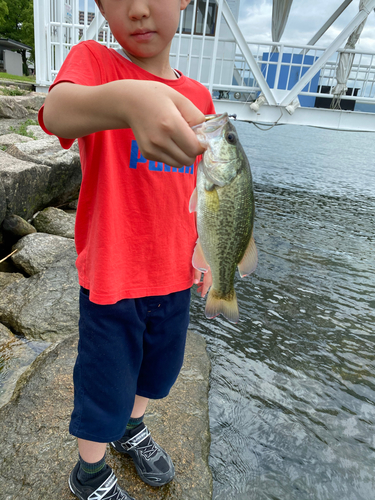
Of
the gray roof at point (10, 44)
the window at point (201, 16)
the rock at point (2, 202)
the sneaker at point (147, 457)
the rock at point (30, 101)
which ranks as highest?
the gray roof at point (10, 44)

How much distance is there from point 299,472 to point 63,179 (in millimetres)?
4717

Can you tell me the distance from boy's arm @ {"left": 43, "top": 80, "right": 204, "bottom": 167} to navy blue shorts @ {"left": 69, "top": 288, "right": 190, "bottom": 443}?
2.45ft

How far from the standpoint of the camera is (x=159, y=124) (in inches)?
35.9

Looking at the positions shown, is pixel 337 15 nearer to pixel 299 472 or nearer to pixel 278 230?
pixel 278 230

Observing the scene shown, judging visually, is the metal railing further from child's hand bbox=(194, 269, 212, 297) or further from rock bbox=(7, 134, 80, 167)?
child's hand bbox=(194, 269, 212, 297)

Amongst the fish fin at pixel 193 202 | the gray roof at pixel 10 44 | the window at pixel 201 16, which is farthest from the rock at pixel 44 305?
the gray roof at pixel 10 44

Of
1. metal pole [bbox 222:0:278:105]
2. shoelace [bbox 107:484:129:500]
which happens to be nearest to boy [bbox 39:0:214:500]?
shoelace [bbox 107:484:129:500]

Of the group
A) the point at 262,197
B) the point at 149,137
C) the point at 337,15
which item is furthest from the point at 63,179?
the point at 337,15

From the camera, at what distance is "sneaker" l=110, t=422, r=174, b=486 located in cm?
194

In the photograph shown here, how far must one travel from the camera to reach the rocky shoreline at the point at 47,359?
1.96 metres

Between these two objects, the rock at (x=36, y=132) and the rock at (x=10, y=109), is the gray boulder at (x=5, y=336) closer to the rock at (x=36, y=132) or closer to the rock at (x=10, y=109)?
the rock at (x=36, y=132)

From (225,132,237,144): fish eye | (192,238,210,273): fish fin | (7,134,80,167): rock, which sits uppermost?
(225,132,237,144): fish eye

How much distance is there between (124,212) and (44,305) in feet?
7.37

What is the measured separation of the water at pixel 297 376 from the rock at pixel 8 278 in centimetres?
193
